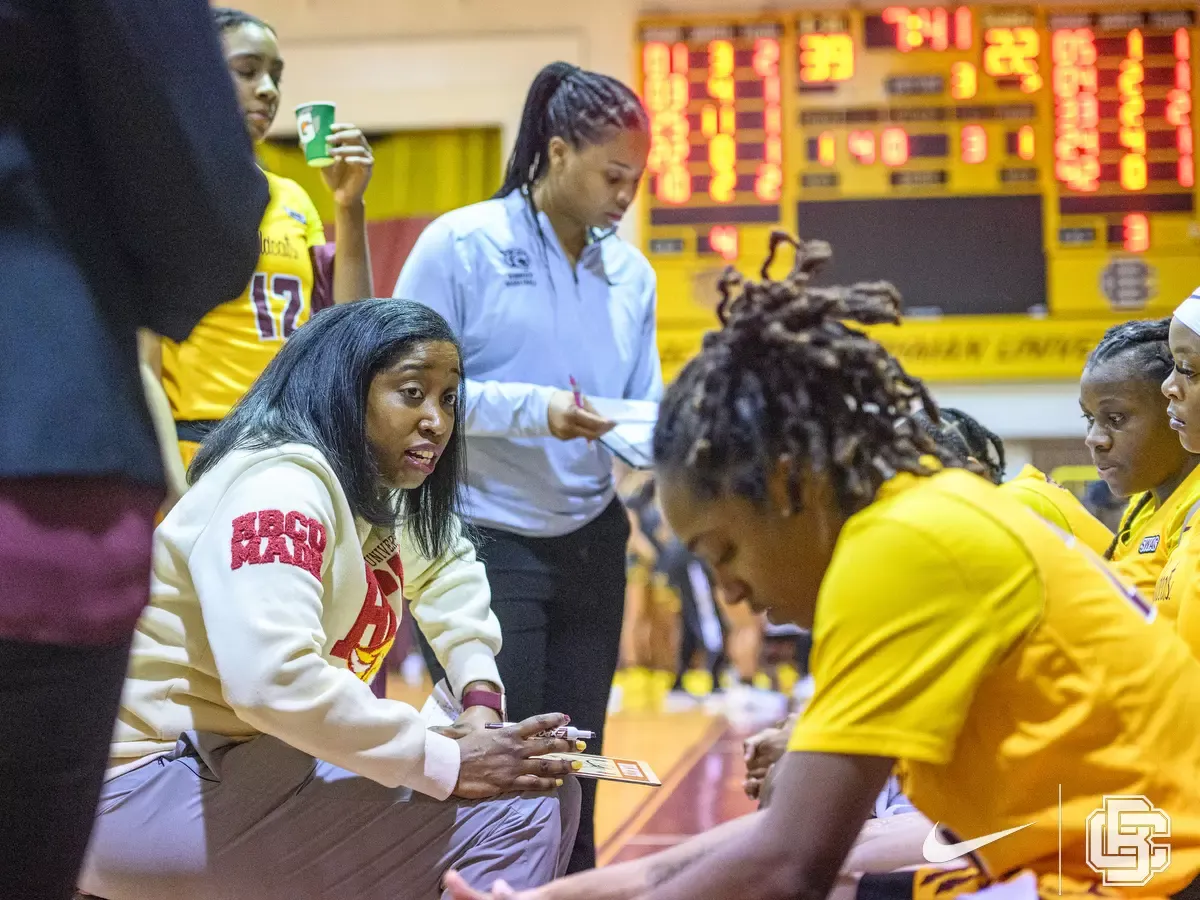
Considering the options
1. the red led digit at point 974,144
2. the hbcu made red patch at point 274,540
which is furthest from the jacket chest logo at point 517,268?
the red led digit at point 974,144

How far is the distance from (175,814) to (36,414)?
99 cm

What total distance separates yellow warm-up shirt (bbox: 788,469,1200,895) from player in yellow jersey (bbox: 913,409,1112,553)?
78 centimetres

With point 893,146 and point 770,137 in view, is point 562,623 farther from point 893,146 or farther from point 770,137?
point 893,146

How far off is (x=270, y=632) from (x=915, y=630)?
0.88 m

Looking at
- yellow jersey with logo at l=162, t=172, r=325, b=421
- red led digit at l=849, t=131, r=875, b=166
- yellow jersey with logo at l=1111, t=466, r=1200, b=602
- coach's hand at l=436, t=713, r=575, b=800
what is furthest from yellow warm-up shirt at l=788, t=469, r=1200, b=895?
red led digit at l=849, t=131, r=875, b=166

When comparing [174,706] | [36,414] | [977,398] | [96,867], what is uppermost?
[36,414]

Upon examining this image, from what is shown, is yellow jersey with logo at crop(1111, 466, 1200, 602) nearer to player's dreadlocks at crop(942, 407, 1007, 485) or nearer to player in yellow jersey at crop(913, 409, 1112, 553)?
player in yellow jersey at crop(913, 409, 1112, 553)

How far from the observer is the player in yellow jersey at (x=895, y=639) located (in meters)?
1.20

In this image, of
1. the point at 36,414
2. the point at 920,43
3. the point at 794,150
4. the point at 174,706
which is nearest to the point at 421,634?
the point at 174,706

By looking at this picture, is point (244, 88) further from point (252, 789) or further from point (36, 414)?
point (36, 414)

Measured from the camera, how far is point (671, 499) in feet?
4.37

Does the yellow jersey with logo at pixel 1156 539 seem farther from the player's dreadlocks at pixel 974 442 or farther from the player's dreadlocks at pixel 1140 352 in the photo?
the player's dreadlocks at pixel 974 442

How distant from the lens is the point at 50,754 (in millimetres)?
1036

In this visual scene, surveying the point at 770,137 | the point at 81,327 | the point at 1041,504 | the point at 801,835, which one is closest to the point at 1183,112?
the point at 770,137
